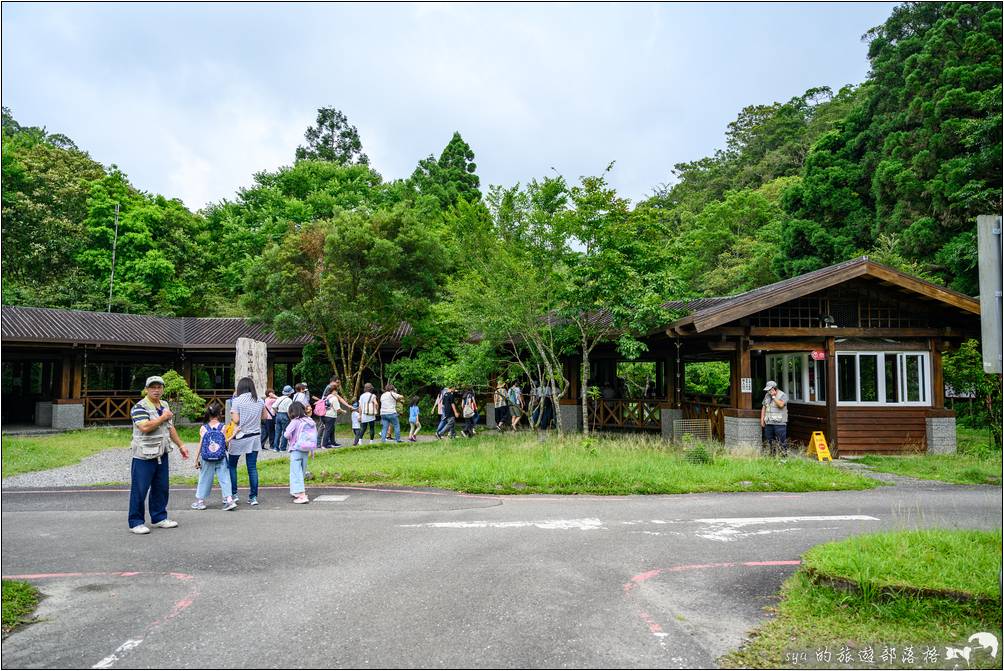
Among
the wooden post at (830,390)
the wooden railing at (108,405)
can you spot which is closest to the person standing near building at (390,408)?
the wooden railing at (108,405)

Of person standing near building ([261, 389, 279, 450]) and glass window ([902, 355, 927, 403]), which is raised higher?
glass window ([902, 355, 927, 403])

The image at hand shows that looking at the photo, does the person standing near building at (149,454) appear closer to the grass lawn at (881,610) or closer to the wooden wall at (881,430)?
the grass lawn at (881,610)

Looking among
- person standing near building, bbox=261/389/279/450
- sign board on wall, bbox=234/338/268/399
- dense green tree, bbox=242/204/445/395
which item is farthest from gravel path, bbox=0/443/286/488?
dense green tree, bbox=242/204/445/395

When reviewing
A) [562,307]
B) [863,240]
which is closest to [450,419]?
[562,307]

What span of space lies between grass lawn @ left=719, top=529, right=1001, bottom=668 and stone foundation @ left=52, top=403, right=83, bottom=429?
22.8m

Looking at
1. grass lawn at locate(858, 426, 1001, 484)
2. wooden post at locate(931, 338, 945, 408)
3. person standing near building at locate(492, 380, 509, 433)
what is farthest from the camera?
person standing near building at locate(492, 380, 509, 433)

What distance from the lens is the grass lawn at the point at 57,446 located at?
45.7 ft

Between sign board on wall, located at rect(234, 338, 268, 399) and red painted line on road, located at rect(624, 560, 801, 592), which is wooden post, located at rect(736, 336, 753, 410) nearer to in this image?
red painted line on road, located at rect(624, 560, 801, 592)

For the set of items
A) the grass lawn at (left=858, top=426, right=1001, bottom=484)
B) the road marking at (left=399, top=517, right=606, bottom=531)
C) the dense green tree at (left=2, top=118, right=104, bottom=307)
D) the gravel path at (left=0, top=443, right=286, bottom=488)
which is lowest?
the gravel path at (left=0, top=443, right=286, bottom=488)

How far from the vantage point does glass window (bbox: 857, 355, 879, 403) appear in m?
15.4

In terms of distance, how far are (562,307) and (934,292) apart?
26.2 feet

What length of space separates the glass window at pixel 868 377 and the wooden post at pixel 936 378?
1192mm

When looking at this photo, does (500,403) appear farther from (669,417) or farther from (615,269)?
(615,269)

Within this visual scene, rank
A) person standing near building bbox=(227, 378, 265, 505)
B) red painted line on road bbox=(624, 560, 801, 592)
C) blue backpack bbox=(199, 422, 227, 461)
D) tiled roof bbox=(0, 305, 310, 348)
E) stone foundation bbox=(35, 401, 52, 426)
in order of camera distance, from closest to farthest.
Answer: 1. red painted line on road bbox=(624, 560, 801, 592)
2. blue backpack bbox=(199, 422, 227, 461)
3. person standing near building bbox=(227, 378, 265, 505)
4. tiled roof bbox=(0, 305, 310, 348)
5. stone foundation bbox=(35, 401, 52, 426)
